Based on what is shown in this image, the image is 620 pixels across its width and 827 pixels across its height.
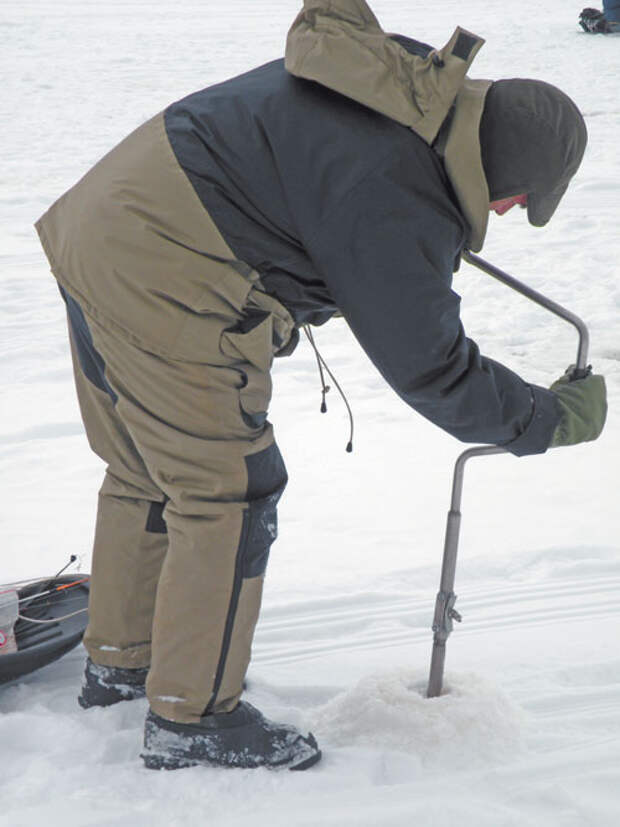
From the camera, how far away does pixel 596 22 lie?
12758mm

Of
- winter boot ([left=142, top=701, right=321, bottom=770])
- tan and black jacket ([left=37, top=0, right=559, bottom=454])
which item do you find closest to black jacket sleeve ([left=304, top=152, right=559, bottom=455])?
tan and black jacket ([left=37, top=0, right=559, bottom=454])

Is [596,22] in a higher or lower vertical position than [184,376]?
lower

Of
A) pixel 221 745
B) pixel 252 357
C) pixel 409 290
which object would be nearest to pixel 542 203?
pixel 409 290

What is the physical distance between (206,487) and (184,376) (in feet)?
0.68

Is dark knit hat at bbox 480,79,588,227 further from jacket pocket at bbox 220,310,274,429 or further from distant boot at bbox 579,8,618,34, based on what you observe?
distant boot at bbox 579,8,618,34

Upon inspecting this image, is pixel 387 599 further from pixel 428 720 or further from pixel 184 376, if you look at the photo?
pixel 184 376

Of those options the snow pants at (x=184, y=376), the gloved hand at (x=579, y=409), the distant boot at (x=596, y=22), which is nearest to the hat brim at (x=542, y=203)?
the gloved hand at (x=579, y=409)

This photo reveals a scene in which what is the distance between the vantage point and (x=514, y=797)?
174 cm

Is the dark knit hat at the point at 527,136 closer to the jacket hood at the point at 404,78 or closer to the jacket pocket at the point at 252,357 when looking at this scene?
the jacket hood at the point at 404,78

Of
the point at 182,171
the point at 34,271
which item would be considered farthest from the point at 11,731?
the point at 34,271

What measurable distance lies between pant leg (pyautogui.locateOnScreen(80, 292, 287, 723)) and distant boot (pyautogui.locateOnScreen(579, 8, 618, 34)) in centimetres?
1255

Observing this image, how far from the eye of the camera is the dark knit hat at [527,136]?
1.63 m

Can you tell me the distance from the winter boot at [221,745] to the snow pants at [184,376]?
0.03 metres

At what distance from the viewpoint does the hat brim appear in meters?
1.75
